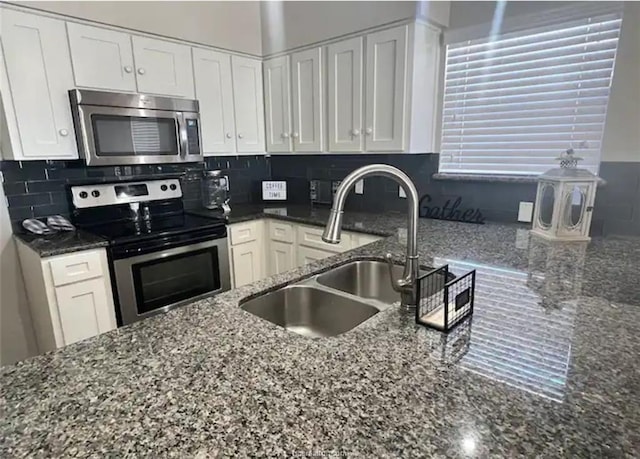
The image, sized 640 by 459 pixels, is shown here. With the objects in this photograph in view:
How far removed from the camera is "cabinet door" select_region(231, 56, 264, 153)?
2900 mm

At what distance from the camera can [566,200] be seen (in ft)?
5.74

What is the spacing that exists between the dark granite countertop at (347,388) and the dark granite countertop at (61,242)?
1.18 metres

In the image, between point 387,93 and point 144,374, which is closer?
point 144,374

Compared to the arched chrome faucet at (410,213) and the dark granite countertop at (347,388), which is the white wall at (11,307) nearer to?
the dark granite countertop at (347,388)

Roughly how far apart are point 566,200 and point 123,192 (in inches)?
104

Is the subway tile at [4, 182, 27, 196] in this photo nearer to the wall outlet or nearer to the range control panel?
the range control panel

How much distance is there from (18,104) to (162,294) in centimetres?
128

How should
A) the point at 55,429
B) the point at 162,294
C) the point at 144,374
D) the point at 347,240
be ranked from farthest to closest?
the point at 347,240, the point at 162,294, the point at 144,374, the point at 55,429

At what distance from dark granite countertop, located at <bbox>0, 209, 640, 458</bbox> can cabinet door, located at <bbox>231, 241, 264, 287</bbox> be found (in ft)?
5.23

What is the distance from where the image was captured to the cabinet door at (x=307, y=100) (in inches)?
106

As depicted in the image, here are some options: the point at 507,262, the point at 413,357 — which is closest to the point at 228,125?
the point at 507,262

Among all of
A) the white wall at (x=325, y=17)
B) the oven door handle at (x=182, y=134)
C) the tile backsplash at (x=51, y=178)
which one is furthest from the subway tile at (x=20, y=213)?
the white wall at (x=325, y=17)

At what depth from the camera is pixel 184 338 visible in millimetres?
924

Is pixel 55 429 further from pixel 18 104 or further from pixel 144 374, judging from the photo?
pixel 18 104
